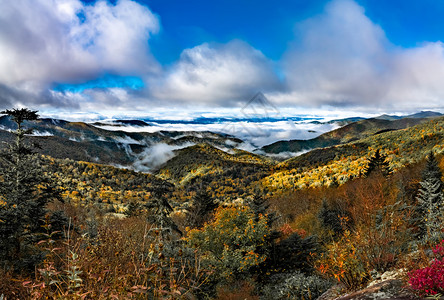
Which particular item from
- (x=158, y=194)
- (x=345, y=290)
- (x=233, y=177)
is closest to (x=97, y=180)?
(x=233, y=177)

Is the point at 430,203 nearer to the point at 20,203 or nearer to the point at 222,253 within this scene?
the point at 222,253

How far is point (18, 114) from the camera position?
49.1ft

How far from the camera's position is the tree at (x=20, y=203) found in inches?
479

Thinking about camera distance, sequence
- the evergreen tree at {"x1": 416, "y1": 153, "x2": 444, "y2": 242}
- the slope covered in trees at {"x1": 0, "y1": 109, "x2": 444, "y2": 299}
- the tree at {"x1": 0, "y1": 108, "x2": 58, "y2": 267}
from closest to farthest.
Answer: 1. the slope covered in trees at {"x1": 0, "y1": 109, "x2": 444, "y2": 299}
2. the tree at {"x1": 0, "y1": 108, "x2": 58, "y2": 267}
3. the evergreen tree at {"x1": 416, "y1": 153, "x2": 444, "y2": 242}

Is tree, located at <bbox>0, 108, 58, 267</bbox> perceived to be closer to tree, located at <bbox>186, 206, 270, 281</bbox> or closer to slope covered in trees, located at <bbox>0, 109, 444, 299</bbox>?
slope covered in trees, located at <bbox>0, 109, 444, 299</bbox>

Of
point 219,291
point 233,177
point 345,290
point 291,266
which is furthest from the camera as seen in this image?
point 233,177

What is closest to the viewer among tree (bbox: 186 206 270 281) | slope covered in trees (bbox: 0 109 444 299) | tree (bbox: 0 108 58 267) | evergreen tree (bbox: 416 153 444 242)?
slope covered in trees (bbox: 0 109 444 299)

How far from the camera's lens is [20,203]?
41.7 feet

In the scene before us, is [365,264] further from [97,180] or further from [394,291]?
[97,180]

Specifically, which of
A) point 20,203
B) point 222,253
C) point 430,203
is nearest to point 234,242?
point 222,253

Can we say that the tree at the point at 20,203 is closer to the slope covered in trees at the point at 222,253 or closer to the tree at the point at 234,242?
the slope covered in trees at the point at 222,253

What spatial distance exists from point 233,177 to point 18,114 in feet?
599

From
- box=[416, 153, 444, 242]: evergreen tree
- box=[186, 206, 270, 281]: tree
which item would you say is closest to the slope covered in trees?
box=[186, 206, 270, 281]: tree

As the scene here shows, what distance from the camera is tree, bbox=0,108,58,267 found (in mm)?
12172
